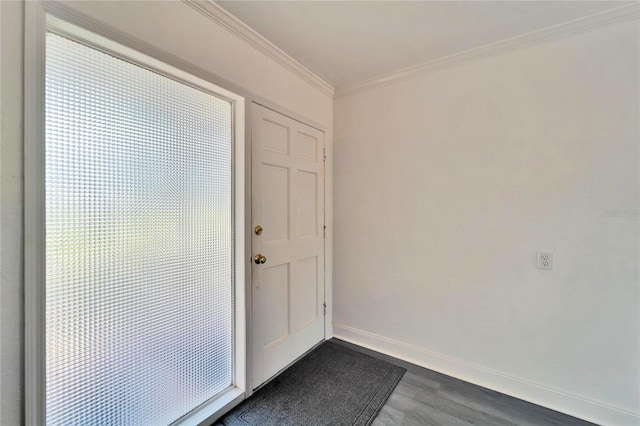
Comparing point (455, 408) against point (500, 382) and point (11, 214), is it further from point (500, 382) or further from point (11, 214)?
point (11, 214)

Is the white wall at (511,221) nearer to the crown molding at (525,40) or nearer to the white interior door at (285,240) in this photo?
the crown molding at (525,40)

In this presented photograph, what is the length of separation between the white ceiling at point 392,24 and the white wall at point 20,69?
22cm

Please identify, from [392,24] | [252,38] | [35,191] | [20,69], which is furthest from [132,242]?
[392,24]

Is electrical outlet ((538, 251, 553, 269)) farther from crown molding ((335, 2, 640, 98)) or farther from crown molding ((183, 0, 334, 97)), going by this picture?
crown molding ((183, 0, 334, 97))

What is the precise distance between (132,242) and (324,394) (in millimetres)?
1556

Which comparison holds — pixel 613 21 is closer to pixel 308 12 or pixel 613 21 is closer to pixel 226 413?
pixel 308 12

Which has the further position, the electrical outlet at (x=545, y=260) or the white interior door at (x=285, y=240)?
the white interior door at (x=285, y=240)

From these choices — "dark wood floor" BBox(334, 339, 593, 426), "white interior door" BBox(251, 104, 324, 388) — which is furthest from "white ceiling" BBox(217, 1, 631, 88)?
"dark wood floor" BBox(334, 339, 593, 426)

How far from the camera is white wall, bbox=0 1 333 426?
933 mm

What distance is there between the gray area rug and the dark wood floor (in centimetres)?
9

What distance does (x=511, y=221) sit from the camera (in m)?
1.87

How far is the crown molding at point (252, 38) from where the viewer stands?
4.86 ft

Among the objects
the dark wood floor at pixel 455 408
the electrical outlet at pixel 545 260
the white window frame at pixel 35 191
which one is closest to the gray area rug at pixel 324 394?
the dark wood floor at pixel 455 408

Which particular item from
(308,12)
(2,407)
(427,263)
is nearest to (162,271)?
(2,407)
